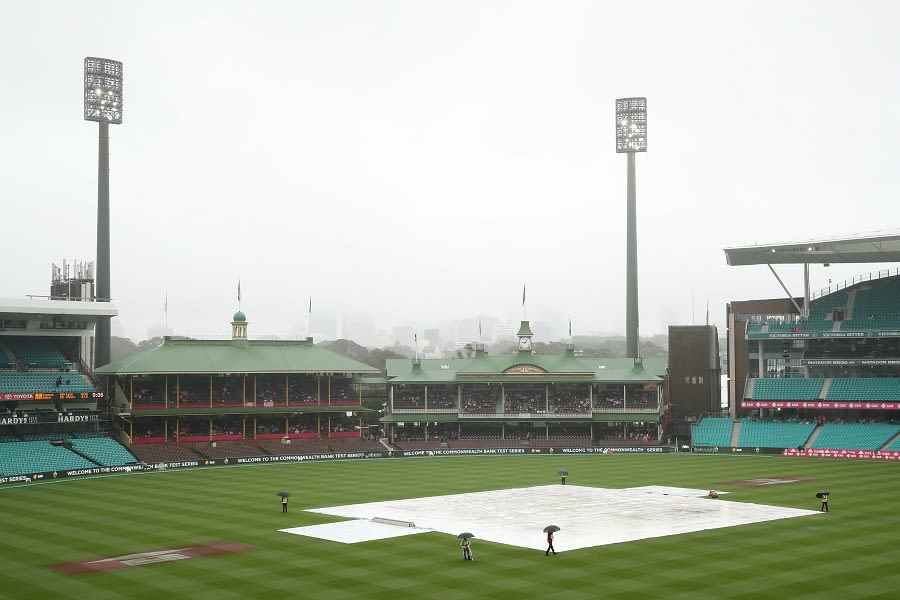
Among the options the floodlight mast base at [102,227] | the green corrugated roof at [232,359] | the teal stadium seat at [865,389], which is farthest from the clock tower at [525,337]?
the floodlight mast base at [102,227]

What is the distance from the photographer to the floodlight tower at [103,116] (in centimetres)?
9312

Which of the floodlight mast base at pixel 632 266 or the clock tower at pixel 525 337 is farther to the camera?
the floodlight mast base at pixel 632 266

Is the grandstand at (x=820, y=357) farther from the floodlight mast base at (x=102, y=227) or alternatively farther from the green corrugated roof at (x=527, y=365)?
the floodlight mast base at (x=102, y=227)

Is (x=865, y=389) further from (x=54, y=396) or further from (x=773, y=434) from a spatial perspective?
(x=54, y=396)

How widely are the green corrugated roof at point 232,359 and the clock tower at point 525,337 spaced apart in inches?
624

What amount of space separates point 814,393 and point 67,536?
67829mm

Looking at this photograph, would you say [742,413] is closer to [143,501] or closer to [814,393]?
[814,393]

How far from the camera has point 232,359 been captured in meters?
89.2

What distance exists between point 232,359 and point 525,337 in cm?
2881

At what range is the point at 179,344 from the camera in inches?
3600

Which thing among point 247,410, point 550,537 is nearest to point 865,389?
point 247,410

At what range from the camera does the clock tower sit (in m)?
98.6

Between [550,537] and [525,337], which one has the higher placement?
[525,337]

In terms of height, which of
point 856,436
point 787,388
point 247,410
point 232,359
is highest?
point 232,359
